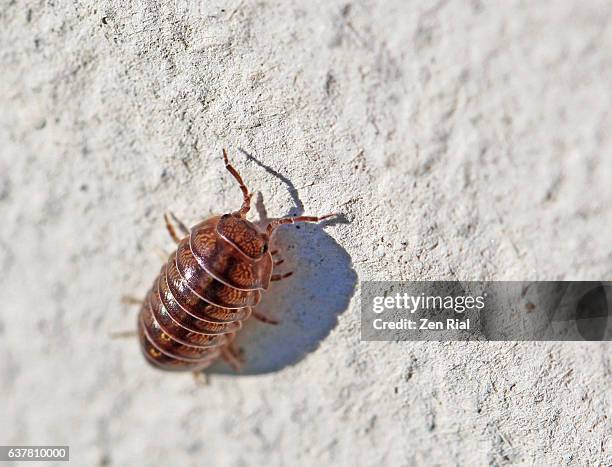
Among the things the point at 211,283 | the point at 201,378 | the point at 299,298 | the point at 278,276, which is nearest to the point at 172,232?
the point at 211,283

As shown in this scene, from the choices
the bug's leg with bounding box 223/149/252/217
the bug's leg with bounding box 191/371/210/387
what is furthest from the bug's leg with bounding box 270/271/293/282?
the bug's leg with bounding box 191/371/210/387

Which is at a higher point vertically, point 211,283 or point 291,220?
point 291,220

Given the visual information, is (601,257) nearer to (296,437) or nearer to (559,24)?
(559,24)

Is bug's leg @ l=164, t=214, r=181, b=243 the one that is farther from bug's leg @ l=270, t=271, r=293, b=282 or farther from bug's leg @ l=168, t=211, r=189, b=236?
bug's leg @ l=270, t=271, r=293, b=282

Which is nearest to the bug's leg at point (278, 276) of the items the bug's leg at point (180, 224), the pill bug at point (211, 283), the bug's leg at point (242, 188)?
the pill bug at point (211, 283)

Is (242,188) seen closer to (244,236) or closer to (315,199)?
(244,236)
